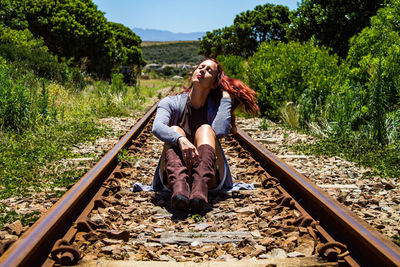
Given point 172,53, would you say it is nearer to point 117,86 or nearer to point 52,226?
point 117,86

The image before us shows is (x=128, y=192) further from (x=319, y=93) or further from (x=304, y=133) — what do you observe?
(x=319, y=93)

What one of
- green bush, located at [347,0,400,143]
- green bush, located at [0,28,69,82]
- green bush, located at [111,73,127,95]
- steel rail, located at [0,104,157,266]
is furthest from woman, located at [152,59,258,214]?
green bush, located at [111,73,127,95]

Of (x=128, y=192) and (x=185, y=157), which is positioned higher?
(x=185, y=157)

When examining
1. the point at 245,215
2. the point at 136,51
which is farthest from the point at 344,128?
the point at 136,51

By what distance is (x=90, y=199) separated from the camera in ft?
11.9

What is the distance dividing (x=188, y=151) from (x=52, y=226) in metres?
1.32

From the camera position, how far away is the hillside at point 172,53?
319 ft

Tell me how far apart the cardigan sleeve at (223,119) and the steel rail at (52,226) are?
1.20m

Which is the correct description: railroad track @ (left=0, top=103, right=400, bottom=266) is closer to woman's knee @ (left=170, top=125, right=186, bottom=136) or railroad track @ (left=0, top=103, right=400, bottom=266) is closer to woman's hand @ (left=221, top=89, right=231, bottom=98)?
woman's knee @ (left=170, top=125, right=186, bottom=136)

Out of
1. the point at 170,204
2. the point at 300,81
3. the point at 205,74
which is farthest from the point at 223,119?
the point at 300,81

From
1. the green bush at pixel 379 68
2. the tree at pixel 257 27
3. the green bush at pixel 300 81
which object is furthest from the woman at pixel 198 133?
the tree at pixel 257 27

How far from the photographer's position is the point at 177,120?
426cm

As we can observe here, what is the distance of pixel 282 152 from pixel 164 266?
3.69 metres

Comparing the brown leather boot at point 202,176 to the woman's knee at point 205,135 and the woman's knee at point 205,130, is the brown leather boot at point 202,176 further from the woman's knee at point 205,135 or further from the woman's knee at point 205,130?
the woman's knee at point 205,130
